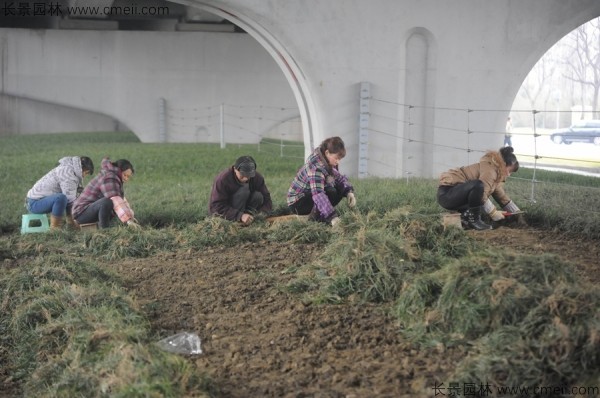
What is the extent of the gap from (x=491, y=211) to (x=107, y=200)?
4094 millimetres

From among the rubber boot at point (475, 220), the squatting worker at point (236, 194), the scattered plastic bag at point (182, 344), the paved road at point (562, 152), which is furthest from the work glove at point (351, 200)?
the paved road at point (562, 152)

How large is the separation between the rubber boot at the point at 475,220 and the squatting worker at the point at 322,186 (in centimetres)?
124

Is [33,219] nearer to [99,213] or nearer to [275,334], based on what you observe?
[99,213]

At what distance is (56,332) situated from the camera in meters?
5.59

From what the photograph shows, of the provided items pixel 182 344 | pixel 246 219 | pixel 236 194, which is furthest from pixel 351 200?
pixel 182 344

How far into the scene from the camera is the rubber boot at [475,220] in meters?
8.94

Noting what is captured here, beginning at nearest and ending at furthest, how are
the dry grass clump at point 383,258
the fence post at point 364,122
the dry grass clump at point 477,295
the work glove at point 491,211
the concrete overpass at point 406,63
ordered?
the dry grass clump at point 477,295 → the dry grass clump at point 383,258 → the work glove at point 491,211 → the concrete overpass at point 406,63 → the fence post at point 364,122

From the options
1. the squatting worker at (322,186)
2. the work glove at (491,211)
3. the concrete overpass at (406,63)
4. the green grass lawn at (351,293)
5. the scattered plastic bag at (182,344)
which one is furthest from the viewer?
the concrete overpass at (406,63)

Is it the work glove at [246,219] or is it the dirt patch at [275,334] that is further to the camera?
the work glove at [246,219]

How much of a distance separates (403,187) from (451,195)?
2411mm

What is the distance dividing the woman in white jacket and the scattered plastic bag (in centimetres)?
443

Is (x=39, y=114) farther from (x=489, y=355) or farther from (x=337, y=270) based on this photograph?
(x=489, y=355)

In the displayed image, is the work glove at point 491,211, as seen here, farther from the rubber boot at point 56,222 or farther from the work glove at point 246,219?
the rubber boot at point 56,222

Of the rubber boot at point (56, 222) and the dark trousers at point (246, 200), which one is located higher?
the dark trousers at point (246, 200)
